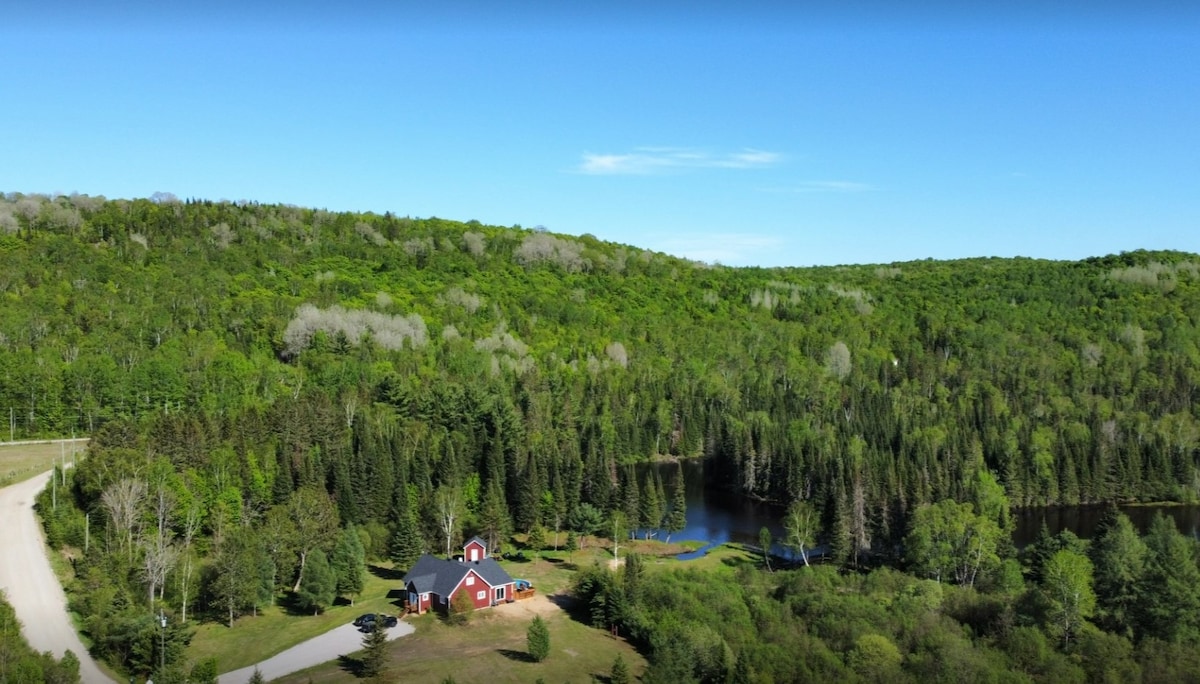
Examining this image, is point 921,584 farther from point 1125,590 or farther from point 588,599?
point 588,599

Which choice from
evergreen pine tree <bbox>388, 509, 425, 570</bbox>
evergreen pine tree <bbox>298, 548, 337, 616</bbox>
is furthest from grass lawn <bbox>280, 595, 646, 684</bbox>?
evergreen pine tree <bbox>388, 509, 425, 570</bbox>

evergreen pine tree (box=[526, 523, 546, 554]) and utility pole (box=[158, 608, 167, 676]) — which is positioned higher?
utility pole (box=[158, 608, 167, 676])

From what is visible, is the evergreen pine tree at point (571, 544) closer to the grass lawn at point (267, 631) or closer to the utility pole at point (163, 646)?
the grass lawn at point (267, 631)

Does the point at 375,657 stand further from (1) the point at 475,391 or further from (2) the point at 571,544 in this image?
(1) the point at 475,391

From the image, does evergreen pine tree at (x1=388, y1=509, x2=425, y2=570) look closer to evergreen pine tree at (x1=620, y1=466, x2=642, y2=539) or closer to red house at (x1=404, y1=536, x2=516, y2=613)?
red house at (x1=404, y1=536, x2=516, y2=613)

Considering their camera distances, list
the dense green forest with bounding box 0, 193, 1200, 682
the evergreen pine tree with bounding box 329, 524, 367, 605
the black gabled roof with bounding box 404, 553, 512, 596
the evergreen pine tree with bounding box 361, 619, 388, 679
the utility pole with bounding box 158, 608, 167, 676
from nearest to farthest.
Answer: the utility pole with bounding box 158, 608, 167, 676
the evergreen pine tree with bounding box 361, 619, 388, 679
the black gabled roof with bounding box 404, 553, 512, 596
the evergreen pine tree with bounding box 329, 524, 367, 605
the dense green forest with bounding box 0, 193, 1200, 682

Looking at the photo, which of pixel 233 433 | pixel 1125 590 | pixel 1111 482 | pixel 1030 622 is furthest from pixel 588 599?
pixel 1111 482
